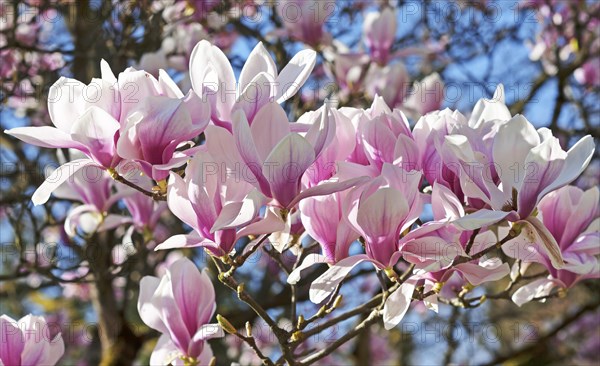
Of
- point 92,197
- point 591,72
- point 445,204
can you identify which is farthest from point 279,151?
point 591,72

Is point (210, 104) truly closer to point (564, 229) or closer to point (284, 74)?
point (284, 74)

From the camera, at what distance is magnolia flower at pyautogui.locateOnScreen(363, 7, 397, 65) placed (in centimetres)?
294

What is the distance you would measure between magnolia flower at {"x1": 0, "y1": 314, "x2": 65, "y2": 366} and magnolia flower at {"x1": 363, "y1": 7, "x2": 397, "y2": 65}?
1.86 meters

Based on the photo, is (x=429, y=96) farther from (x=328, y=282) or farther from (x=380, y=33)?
(x=328, y=282)

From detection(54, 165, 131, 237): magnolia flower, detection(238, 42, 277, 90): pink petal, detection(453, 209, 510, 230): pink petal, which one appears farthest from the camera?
detection(54, 165, 131, 237): magnolia flower

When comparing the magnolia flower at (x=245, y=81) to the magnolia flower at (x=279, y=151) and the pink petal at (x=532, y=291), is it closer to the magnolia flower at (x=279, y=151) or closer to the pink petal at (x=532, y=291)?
the magnolia flower at (x=279, y=151)

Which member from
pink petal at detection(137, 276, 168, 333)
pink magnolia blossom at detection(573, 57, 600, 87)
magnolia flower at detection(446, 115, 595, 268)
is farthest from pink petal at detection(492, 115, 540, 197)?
pink magnolia blossom at detection(573, 57, 600, 87)

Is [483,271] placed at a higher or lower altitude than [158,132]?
lower

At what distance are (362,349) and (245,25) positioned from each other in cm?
193

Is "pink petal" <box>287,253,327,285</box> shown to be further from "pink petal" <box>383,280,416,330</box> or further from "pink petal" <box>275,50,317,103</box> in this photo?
"pink petal" <box>275,50,317,103</box>

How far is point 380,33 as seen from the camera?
9.63ft

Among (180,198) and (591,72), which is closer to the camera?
(180,198)

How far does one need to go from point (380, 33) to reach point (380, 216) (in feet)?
6.35

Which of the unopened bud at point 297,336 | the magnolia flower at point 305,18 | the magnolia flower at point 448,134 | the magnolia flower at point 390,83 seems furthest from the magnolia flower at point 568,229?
the magnolia flower at point 305,18
